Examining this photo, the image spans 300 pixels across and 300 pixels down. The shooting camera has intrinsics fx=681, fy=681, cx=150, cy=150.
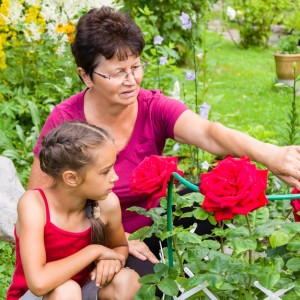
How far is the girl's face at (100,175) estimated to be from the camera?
2.12 metres

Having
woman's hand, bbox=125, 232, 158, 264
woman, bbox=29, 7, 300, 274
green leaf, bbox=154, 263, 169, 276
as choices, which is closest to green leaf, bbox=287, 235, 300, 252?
green leaf, bbox=154, 263, 169, 276

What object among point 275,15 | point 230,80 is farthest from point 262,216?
point 275,15

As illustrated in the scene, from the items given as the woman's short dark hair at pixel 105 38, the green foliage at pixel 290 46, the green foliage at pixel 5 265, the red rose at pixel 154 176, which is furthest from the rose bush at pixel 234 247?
the green foliage at pixel 290 46

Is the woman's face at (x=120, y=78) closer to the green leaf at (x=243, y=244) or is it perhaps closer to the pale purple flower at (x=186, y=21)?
the green leaf at (x=243, y=244)

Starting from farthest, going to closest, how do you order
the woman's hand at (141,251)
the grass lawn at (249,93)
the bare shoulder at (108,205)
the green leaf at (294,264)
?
1. the grass lawn at (249,93)
2. the woman's hand at (141,251)
3. the bare shoulder at (108,205)
4. the green leaf at (294,264)

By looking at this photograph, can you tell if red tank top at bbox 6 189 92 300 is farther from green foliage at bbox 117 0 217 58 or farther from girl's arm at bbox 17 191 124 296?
green foliage at bbox 117 0 217 58

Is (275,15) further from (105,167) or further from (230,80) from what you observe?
(105,167)

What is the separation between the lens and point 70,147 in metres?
2.12

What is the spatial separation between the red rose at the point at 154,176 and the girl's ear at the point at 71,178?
0.34 m

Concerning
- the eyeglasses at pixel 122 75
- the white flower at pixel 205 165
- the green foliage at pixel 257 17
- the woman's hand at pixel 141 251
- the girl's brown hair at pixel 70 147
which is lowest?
the green foliage at pixel 257 17

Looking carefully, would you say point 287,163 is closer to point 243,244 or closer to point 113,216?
point 243,244

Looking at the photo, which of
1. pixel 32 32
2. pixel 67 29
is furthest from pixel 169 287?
pixel 32 32

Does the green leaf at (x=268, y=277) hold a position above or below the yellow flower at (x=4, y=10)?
above

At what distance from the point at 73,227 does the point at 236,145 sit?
615mm
